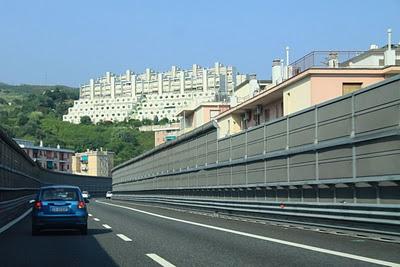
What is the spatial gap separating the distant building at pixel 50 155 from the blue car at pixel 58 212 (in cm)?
13524

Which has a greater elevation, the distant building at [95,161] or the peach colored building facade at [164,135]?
the peach colored building facade at [164,135]

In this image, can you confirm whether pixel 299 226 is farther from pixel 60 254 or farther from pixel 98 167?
pixel 98 167

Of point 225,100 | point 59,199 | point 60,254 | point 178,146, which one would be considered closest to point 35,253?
point 60,254

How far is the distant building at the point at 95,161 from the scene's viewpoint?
161875 mm

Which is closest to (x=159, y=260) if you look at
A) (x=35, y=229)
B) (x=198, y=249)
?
(x=198, y=249)

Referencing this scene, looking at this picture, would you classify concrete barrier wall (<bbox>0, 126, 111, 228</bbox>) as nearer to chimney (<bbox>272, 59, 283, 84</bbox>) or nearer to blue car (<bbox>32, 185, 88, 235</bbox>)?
blue car (<bbox>32, 185, 88, 235</bbox>)

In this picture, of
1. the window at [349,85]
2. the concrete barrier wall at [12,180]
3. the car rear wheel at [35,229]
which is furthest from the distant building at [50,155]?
the car rear wheel at [35,229]

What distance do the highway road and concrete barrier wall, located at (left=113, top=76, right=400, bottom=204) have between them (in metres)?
1.41

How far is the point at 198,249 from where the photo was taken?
14.6 m

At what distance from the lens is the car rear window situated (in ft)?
68.0

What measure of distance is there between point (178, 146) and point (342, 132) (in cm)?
2889

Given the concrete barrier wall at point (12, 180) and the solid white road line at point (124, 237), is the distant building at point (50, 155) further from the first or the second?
the solid white road line at point (124, 237)

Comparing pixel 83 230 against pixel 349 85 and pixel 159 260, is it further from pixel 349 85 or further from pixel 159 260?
pixel 349 85

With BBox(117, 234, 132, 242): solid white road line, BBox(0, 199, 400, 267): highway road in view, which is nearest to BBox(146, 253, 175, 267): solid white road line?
BBox(0, 199, 400, 267): highway road
